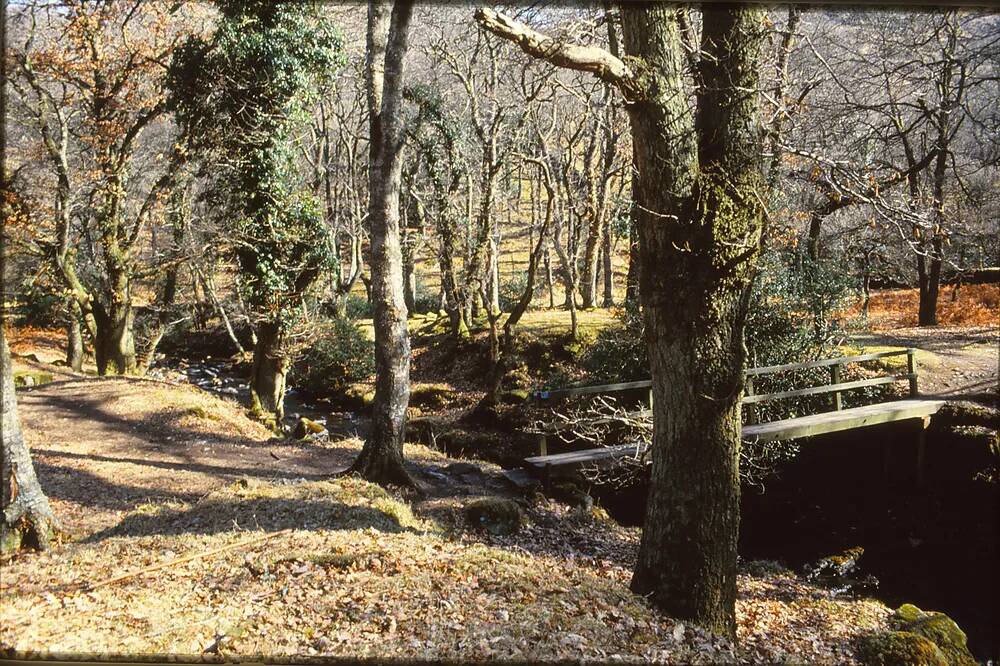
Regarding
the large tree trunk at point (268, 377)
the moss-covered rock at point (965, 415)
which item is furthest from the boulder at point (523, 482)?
the moss-covered rock at point (965, 415)

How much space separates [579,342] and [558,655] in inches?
458

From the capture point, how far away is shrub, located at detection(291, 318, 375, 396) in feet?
54.3

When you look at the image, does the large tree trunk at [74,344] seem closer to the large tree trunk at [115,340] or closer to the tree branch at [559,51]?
the large tree trunk at [115,340]

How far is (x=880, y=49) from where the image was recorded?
7793 millimetres

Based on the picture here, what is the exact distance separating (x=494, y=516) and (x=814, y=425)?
185 inches

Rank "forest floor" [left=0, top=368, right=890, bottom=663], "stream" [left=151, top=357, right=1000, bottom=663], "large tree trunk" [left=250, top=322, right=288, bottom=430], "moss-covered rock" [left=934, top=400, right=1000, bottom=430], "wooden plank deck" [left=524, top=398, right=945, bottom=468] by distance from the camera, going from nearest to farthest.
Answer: "forest floor" [left=0, top=368, right=890, bottom=663] → "stream" [left=151, top=357, right=1000, bottom=663] → "wooden plank deck" [left=524, top=398, right=945, bottom=468] → "moss-covered rock" [left=934, top=400, right=1000, bottom=430] → "large tree trunk" [left=250, top=322, right=288, bottom=430]

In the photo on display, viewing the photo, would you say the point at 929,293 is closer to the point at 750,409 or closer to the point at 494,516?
the point at 750,409

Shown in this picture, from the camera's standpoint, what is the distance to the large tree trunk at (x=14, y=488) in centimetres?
469

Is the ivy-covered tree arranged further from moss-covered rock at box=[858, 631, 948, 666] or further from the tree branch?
moss-covered rock at box=[858, 631, 948, 666]

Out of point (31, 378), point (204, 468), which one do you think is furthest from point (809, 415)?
point (31, 378)

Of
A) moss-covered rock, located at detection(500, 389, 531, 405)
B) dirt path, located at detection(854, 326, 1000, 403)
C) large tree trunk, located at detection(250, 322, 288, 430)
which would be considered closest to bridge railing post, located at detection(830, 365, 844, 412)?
dirt path, located at detection(854, 326, 1000, 403)

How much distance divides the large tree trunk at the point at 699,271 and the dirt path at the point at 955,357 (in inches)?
303

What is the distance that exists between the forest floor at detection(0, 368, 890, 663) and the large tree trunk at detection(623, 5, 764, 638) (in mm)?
530

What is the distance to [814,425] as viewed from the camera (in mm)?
8953
